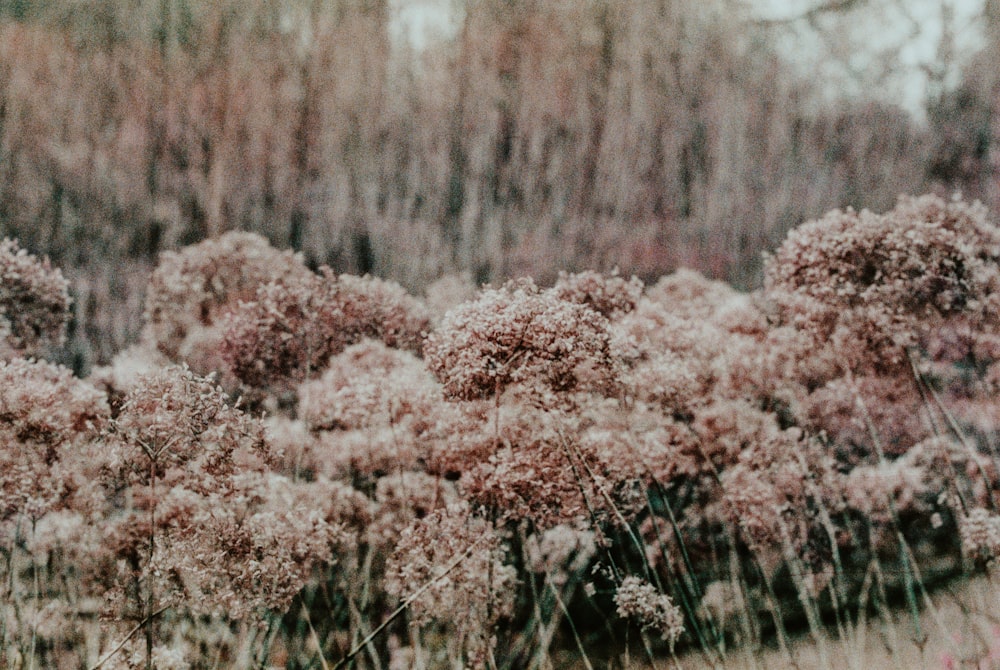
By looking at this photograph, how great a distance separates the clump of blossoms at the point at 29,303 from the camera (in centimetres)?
616

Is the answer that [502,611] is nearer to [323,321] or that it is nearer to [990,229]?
[323,321]

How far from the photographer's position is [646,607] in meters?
5.32

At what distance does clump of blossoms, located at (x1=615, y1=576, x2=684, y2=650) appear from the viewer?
5.29m

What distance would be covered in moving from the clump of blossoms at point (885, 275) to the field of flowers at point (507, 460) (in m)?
0.02

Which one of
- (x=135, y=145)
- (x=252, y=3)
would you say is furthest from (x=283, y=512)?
(x=252, y=3)

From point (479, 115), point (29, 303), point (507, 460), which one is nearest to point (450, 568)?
point (507, 460)

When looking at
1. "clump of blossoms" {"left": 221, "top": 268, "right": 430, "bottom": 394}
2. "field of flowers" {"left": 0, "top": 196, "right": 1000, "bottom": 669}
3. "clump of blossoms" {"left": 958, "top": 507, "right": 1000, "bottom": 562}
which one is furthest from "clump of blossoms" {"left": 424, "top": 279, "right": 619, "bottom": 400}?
"clump of blossoms" {"left": 958, "top": 507, "right": 1000, "bottom": 562}

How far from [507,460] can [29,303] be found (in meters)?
4.58

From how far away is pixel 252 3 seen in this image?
371 inches

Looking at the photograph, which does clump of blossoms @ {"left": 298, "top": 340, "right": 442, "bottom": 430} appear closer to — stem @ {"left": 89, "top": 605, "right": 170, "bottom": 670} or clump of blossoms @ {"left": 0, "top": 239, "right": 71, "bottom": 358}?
stem @ {"left": 89, "top": 605, "right": 170, "bottom": 670}

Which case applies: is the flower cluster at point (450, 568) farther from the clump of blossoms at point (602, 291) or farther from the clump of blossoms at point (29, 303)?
the clump of blossoms at point (29, 303)

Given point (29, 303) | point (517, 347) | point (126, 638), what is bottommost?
point (126, 638)

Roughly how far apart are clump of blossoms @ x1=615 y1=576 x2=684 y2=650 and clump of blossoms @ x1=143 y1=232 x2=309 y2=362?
12.6 feet

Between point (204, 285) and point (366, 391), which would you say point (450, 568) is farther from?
point (204, 285)
